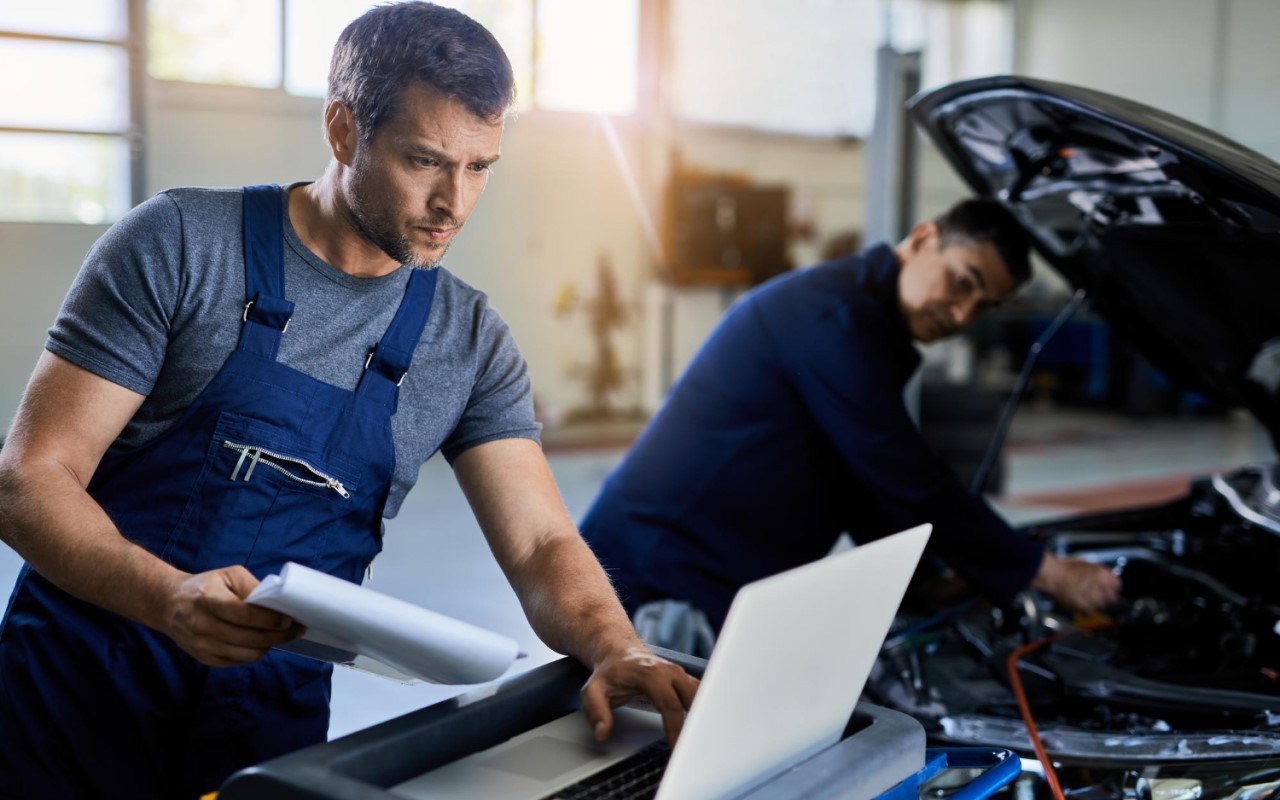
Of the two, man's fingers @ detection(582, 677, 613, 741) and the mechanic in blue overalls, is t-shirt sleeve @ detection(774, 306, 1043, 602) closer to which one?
the mechanic in blue overalls

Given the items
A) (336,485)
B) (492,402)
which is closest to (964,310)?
(492,402)

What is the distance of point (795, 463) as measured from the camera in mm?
2156

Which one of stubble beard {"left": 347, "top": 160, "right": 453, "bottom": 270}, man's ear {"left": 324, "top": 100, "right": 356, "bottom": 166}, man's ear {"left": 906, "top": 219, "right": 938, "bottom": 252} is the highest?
man's ear {"left": 324, "top": 100, "right": 356, "bottom": 166}

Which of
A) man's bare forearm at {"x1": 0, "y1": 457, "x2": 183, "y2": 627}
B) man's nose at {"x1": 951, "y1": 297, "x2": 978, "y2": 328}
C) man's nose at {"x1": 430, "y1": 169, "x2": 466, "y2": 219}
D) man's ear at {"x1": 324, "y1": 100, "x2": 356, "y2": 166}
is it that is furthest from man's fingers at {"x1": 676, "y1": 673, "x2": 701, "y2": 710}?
man's nose at {"x1": 951, "y1": 297, "x2": 978, "y2": 328}

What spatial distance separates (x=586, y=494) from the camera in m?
Result: 5.28

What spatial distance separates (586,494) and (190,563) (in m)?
4.09

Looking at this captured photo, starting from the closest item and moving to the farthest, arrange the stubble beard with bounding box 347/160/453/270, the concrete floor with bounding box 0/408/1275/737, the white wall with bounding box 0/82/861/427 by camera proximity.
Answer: the stubble beard with bounding box 347/160/453/270 → the white wall with bounding box 0/82/861/427 → the concrete floor with bounding box 0/408/1275/737

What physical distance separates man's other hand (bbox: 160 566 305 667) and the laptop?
16 centimetres

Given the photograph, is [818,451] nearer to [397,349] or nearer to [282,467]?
[397,349]

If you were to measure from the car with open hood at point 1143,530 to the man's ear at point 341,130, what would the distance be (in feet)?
2.90

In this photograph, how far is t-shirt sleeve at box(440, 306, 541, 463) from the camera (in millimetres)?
1409

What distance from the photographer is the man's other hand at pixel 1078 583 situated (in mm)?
2006

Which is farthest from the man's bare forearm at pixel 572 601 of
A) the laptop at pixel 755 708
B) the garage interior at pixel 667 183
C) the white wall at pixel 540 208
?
the white wall at pixel 540 208

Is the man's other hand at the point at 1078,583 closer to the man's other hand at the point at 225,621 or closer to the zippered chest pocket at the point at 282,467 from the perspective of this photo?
the zippered chest pocket at the point at 282,467
